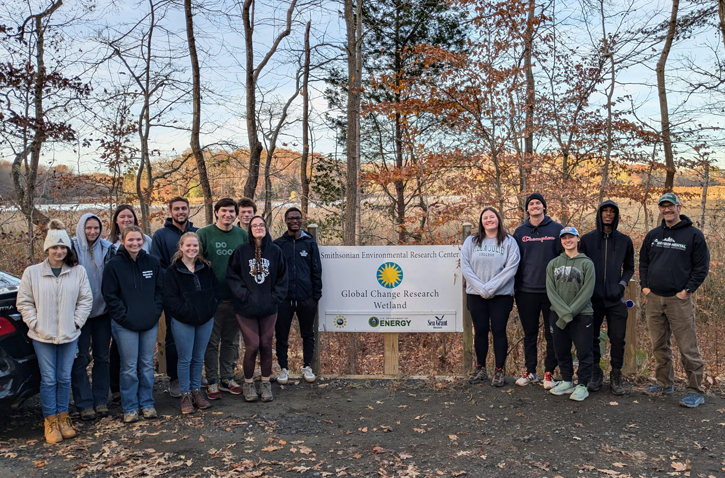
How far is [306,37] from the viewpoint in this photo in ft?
54.3

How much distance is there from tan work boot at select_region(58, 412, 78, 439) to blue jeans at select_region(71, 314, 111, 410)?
1.12 ft

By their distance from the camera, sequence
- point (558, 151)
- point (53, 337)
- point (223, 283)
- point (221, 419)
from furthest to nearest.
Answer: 1. point (558, 151)
2. point (223, 283)
3. point (221, 419)
4. point (53, 337)

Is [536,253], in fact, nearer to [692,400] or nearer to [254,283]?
[692,400]

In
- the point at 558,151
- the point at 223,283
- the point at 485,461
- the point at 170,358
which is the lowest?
the point at 485,461

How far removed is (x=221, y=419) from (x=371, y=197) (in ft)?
33.4

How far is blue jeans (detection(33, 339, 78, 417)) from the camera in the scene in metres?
4.66

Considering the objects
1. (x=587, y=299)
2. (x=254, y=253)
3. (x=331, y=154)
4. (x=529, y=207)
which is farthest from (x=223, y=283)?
(x=331, y=154)

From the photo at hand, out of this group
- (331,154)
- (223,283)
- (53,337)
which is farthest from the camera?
(331,154)

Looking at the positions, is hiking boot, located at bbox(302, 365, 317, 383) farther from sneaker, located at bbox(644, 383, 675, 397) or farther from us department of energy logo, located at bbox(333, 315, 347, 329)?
sneaker, located at bbox(644, 383, 675, 397)

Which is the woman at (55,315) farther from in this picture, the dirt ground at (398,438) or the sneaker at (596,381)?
the sneaker at (596,381)

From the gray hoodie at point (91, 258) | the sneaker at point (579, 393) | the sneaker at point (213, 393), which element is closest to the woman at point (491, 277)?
the sneaker at point (579, 393)

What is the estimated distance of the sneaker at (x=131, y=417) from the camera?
506 centimetres

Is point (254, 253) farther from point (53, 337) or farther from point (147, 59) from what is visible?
point (147, 59)

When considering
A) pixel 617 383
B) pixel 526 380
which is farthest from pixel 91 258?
pixel 617 383
